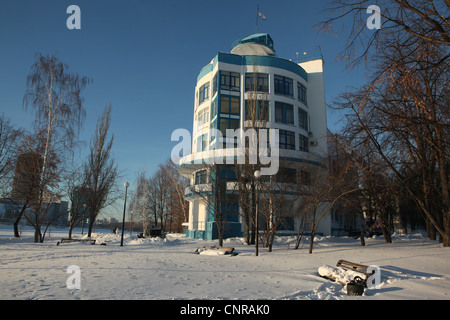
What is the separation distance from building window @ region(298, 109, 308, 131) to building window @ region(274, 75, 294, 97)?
2.72 m

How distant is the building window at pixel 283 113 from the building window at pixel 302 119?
1.57 m

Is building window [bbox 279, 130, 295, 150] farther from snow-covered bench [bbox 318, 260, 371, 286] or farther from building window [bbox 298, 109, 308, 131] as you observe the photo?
snow-covered bench [bbox 318, 260, 371, 286]

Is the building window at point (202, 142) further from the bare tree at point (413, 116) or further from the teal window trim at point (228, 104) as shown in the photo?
the bare tree at point (413, 116)

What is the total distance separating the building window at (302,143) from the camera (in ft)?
115

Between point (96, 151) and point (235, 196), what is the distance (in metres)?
18.7

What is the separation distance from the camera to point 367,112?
10227 millimetres

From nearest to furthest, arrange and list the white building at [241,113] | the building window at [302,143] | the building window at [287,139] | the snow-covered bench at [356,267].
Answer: the snow-covered bench at [356,267] < the white building at [241,113] < the building window at [287,139] < the building window at [302,143]

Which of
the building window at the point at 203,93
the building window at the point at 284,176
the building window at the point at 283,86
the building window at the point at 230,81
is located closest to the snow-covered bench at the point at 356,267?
the building window at the point at 284,176

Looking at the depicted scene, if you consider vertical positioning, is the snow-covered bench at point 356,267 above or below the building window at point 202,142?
below

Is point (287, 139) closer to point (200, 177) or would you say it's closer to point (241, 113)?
point (241, 113)

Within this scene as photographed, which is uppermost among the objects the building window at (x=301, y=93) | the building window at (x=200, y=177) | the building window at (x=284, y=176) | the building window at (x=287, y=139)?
the building window at (x=301, y=93)
